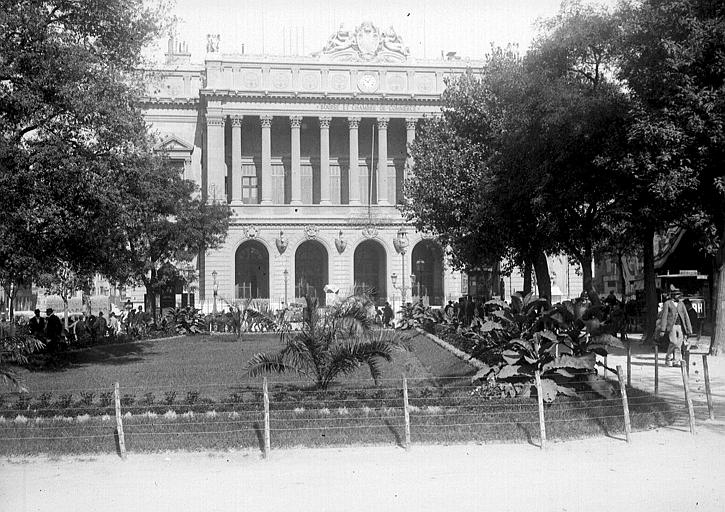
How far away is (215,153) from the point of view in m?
67.5

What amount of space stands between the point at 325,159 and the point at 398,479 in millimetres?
60251

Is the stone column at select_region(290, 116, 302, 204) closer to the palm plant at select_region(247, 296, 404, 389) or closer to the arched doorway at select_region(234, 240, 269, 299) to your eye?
the arched doorway at select_region(234, 240, 269, 299)

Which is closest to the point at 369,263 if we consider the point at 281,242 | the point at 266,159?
the point at 281,242

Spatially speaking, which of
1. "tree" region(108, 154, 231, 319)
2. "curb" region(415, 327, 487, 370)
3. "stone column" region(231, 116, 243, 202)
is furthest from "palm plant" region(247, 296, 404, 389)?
"stone column" region(231, 116, 243, 202)

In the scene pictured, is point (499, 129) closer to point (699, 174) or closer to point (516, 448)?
point (699, 174)

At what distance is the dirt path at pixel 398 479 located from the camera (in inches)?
351

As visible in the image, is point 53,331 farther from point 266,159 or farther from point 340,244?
point 266,159

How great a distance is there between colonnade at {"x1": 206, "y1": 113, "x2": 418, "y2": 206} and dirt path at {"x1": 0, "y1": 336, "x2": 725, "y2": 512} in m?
56.4

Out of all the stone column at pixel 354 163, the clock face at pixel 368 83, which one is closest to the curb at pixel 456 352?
the stone column at pixel 354 163

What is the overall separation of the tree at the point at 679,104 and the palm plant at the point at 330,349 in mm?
9671

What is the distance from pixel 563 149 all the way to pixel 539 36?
4.29m

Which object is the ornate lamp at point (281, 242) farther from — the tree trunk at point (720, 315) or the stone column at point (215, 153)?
the tree trunk at point (720, 315)

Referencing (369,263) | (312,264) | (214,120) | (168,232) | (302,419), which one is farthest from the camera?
(369,263)

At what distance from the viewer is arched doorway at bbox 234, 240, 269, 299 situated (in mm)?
67375
